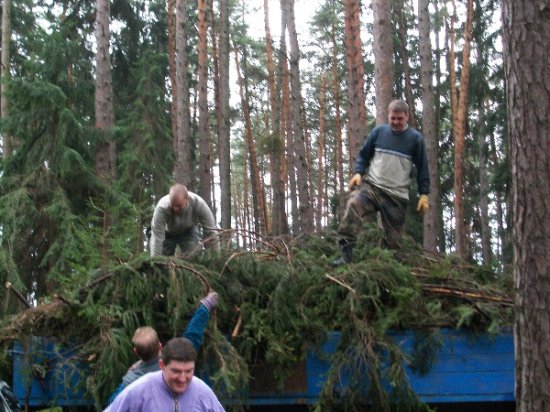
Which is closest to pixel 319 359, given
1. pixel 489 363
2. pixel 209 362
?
pixel 209 362

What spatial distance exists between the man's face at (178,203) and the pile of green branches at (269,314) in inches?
35.5

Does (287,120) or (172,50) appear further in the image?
(287,120)

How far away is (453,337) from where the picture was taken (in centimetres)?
549

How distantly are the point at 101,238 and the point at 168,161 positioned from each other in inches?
607

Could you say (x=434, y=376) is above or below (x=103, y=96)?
below

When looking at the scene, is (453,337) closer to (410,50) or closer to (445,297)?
(445,297)

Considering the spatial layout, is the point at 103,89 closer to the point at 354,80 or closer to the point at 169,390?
the point at 354,80

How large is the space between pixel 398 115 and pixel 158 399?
162 inches

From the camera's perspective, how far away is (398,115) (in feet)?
22.7

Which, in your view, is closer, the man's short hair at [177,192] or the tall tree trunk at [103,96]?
the man's short hair at [177,192]

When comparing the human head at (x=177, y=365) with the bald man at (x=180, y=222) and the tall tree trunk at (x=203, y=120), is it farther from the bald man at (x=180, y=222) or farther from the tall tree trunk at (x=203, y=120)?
the tall tree trunk at (x=203, y=120)

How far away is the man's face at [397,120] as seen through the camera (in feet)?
22.7

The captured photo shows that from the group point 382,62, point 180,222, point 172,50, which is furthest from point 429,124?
point 180,222

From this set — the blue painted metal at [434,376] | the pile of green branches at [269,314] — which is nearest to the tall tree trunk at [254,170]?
the pile of green branches at [269,314]
